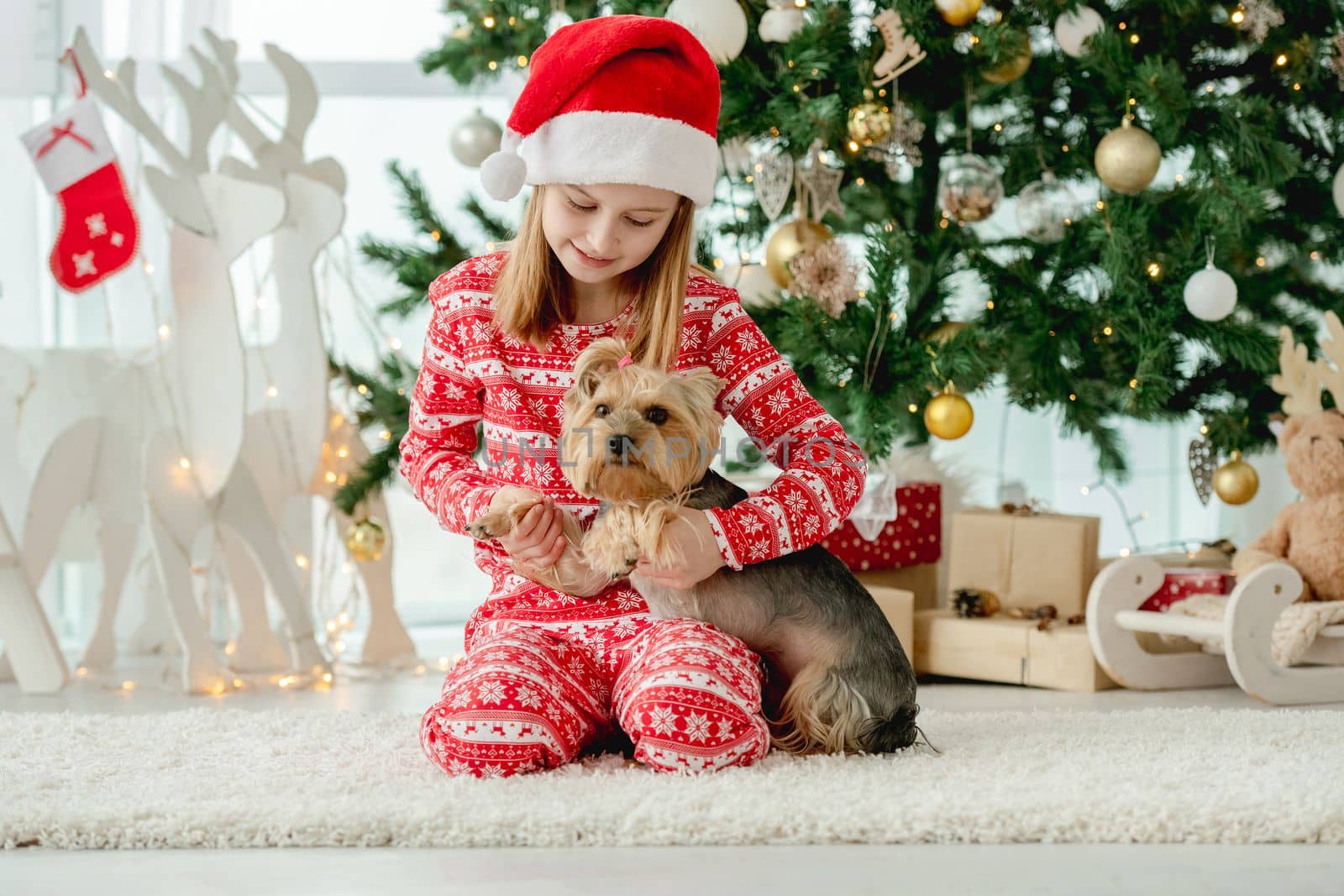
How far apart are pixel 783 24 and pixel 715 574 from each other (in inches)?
41.7

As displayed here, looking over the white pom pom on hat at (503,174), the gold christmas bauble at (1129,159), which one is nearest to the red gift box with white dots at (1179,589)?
the gold christmas bauble at (1129,159)

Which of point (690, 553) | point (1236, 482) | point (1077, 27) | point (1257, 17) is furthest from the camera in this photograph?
point (1236, 482)

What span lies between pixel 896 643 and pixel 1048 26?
4.74 ft

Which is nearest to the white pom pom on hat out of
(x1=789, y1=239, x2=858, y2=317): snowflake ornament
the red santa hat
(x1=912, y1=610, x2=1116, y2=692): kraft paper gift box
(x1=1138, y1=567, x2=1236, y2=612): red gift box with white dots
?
the red santa hat

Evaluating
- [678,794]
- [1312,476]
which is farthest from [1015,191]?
[678,794]

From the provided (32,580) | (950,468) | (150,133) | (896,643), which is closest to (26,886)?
(896,643)

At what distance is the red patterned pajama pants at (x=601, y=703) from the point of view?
148 centimetres

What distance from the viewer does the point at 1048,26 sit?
251 centimetres

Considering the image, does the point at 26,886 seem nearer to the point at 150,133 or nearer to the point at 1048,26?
the point at 150,133

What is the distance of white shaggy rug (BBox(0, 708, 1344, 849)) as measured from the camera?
1.31 meters

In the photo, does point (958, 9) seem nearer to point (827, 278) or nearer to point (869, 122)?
point (869, 122)

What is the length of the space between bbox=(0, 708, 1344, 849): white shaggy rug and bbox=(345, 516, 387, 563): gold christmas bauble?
0.70 metres

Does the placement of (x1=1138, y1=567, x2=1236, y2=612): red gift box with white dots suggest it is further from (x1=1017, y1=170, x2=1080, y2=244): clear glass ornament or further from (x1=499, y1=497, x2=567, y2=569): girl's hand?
(x1=499, y1=497, x2=567, y2=569): girl's hand

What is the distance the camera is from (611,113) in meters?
1.50
